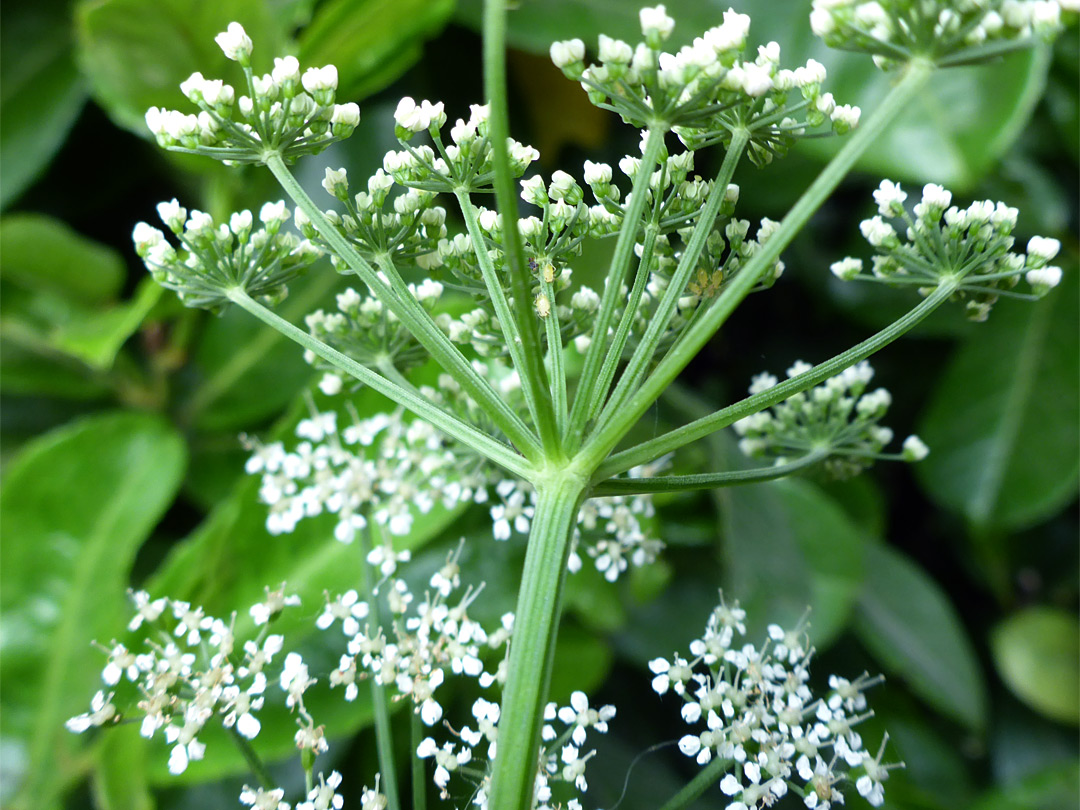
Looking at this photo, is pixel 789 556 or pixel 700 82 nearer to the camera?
pixel 700 82

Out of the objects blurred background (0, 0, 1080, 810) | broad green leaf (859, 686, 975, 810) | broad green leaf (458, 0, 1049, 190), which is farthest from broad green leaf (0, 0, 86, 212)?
broad green leaf (859, 686, 975, 810)

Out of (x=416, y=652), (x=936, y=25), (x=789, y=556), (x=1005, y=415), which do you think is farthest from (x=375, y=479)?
(x=1005, y=415)

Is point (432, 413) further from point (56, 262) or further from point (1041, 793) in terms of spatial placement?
point (1041, 793)

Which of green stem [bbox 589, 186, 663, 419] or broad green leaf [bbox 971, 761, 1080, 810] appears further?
broad green leaf [bbox 971, 761, 1080, 810]

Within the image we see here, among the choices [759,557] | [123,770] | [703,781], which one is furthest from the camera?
[759,557]

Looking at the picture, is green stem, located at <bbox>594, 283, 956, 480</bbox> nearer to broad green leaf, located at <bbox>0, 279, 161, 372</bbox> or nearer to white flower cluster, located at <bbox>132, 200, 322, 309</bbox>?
white flower cluster, located at <bbox>132, 200, 322, 309</bbox>
